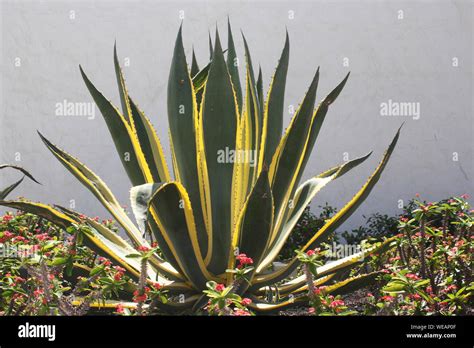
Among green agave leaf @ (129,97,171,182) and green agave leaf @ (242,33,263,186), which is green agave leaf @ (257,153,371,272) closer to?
green agave leaf @ (242,33,263,186)

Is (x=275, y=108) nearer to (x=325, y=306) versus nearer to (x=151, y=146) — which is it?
(x=151, y=146)

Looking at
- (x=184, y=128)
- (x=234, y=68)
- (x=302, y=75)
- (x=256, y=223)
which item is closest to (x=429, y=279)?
(x=256, y=223)

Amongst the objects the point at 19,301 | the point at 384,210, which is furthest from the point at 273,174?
the point at 384,210

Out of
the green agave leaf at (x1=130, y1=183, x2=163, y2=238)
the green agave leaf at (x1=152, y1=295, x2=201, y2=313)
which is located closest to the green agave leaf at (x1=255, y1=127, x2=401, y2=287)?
the green agave leaf at (x1=152, y1=295, x2=201, y2=313)

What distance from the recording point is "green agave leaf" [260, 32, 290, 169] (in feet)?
6.69

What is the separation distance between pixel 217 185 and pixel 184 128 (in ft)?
0.69

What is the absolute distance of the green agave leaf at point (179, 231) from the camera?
5.67ft

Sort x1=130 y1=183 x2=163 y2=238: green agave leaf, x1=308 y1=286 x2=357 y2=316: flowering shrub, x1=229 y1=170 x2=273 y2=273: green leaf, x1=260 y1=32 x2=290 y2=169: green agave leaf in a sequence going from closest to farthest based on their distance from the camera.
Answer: x1=130 y1=183 x2=163 y2=238: green agave leaf → x1=308 y1=286 x2=357 y2=316: flowering shrub → x1=229 y1=170 x2=273 y2=273: green leaf → x1=260 y1=32 x2=290 y2=169: green agave leaf

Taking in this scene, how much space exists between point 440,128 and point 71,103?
2533 mm

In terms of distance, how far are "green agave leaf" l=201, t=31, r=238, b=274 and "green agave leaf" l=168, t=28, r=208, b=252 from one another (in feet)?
0.18

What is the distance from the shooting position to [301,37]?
4.11 metres

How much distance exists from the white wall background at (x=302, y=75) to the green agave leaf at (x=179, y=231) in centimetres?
218

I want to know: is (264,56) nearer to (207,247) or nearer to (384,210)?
(384,210)
